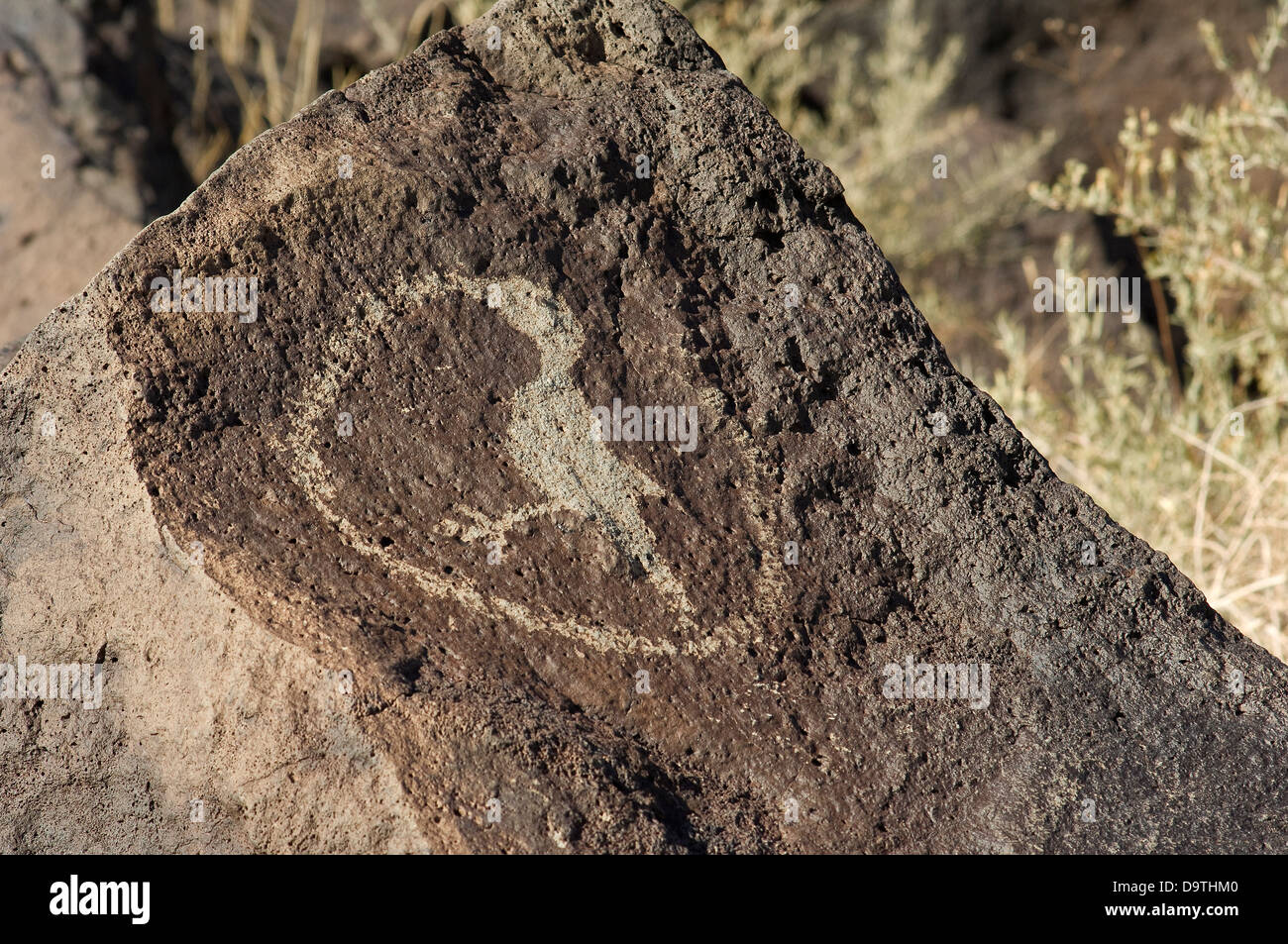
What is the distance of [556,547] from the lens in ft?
5.99

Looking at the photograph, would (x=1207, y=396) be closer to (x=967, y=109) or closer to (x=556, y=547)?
(x=967, y=109)

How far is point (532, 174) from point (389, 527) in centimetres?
62

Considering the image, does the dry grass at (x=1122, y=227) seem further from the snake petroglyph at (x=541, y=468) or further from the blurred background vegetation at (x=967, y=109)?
the snake petroglyph at (x=541, y=468)

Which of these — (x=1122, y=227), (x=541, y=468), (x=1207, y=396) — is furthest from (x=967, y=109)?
(x=541, y=468)

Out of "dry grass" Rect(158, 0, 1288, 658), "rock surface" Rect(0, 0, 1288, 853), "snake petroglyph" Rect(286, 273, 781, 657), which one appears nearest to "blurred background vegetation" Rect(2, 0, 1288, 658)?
"dry grass" Rect(158, 0, 1288, 658)

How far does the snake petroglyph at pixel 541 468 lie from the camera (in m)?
1.76

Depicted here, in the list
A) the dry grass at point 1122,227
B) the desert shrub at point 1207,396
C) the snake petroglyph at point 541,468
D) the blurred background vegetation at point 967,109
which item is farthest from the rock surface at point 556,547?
the blurred background vegetation at point 967,109

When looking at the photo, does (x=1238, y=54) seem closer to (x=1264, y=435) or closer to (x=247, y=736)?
(x=1264, y=435)

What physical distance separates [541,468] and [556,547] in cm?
12

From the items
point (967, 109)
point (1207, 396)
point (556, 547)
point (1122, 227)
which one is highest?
point (967, 109)

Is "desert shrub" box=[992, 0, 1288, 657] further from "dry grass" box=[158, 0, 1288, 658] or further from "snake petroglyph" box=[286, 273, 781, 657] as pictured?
"snake petroglyph" box=[286, 273, 781, 657]

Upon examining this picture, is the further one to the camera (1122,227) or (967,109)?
(967,109)

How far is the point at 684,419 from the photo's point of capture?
1.97 meters
